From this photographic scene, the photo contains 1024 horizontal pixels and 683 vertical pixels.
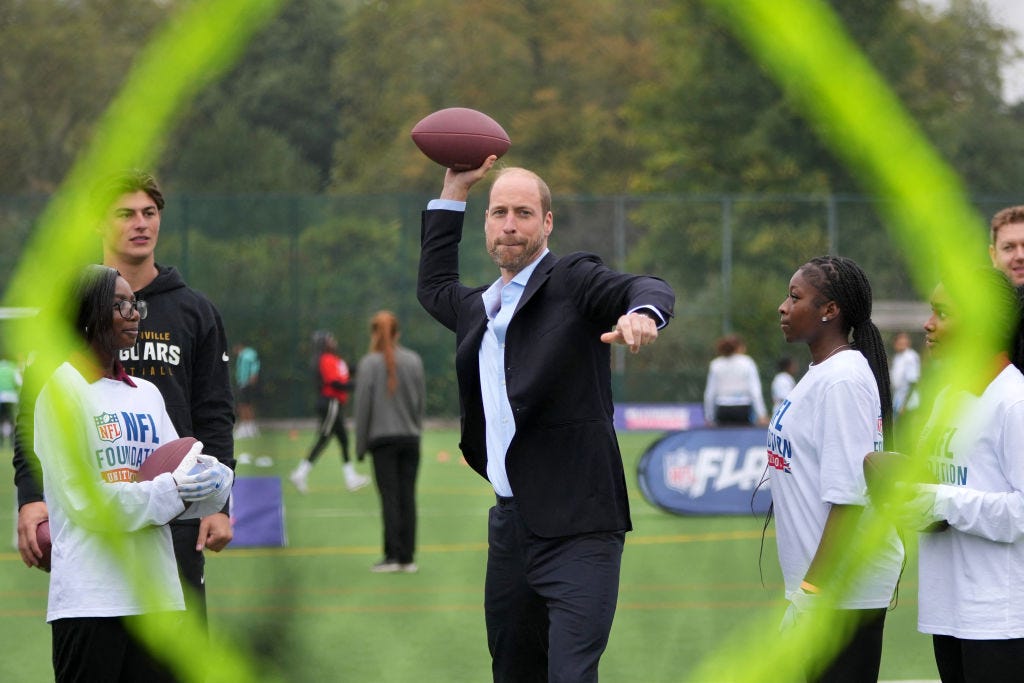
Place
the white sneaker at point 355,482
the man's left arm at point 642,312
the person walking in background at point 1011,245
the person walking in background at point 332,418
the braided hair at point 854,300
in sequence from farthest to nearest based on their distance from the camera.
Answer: the white sneaker at point 355,482, the person walking in background at point 332,418, the person walking in background at point 1011,245, the braided hair at point 854,300, the man's left arm at point 642,312

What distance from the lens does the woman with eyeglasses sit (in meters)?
3.97

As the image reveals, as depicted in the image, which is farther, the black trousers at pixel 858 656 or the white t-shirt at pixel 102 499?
the black trousers at pixel 858 656

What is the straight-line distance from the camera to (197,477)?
4027 millimetres

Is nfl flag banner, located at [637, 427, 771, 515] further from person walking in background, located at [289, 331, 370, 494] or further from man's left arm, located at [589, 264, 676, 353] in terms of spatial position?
man's left arm, located at [589, 264, 676, 353]

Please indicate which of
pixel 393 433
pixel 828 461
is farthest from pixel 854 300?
pixel 393 433

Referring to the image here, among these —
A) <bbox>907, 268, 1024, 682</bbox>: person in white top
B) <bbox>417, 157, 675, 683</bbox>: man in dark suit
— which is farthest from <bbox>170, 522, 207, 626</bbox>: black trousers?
<bbox>907, 268, 1024, 682</bbox>: person in white top

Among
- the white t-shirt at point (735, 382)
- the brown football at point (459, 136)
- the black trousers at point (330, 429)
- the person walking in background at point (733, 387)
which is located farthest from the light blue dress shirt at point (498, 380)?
the white t-shirt at point (735, 382)

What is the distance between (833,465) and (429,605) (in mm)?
5078

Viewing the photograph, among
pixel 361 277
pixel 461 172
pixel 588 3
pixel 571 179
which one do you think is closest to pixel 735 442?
pixel 461 172

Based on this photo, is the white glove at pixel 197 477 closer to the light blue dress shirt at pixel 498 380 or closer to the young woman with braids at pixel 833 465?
the light blue dress shirt at pixel 498 380

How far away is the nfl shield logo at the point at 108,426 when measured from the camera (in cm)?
404

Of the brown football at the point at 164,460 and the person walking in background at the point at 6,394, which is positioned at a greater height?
the brown football at the point at 164,460

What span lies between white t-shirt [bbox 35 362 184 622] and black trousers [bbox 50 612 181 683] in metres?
0.04

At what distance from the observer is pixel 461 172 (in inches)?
186
